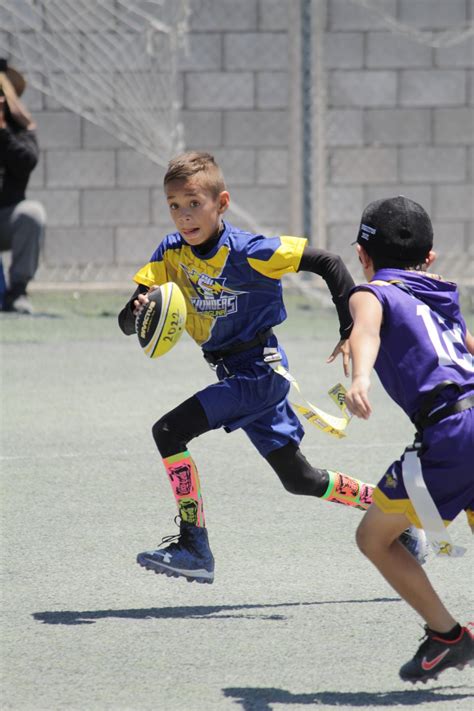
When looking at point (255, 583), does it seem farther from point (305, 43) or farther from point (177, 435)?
point (305, 43)

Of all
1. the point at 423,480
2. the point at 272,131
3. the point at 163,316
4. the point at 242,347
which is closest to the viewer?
the point at 423,480

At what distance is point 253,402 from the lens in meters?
4.82

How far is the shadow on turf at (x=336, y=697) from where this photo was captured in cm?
357

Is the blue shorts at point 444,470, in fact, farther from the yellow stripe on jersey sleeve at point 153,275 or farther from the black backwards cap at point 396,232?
the yellow stripe on jersey sleeve at point 153,275

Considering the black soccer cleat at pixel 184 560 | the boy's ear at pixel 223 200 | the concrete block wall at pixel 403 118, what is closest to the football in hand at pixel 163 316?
the boy's ear at pixel 223 200

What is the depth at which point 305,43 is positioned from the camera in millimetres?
12211

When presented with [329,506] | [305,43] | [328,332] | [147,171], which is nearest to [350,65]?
[305,43]

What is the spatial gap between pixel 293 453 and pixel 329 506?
3.27ft

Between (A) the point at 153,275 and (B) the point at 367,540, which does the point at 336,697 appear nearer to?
(B) the point at 367,540

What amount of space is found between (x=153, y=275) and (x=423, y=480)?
1689 millimetres

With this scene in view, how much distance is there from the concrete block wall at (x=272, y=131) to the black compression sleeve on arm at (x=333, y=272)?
828 cm

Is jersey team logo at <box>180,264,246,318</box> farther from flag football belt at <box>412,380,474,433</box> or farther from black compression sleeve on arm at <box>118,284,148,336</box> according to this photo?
flag football belt at <box>412,380,474,433</box>

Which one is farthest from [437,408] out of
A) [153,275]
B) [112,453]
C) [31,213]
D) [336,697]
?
[31,213]

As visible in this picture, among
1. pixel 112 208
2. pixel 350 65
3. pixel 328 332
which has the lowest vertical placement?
pixel 328 332
